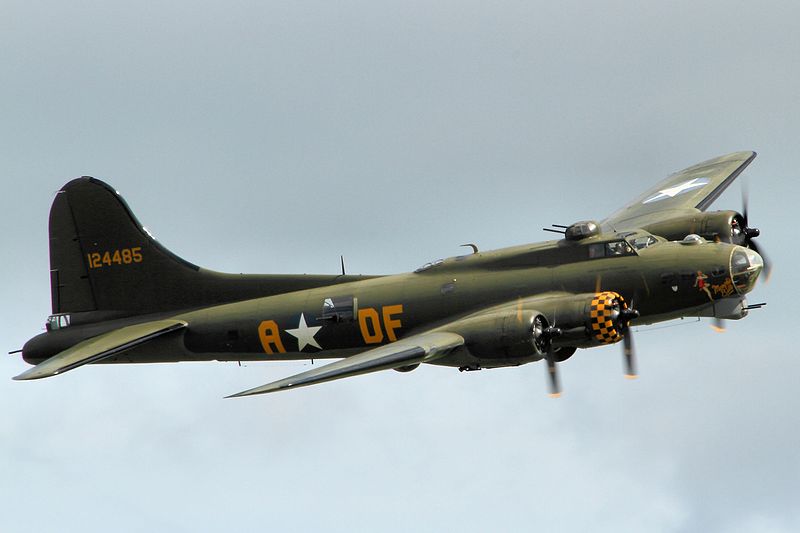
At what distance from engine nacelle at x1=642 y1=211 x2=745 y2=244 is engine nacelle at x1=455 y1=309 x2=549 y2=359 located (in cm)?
859

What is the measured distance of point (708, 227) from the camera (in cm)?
4188

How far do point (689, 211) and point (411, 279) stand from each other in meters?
10.1

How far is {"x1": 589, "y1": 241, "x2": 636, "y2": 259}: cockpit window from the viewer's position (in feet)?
121

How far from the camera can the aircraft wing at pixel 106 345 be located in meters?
38.8

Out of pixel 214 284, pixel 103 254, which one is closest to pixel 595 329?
pixel 214 284

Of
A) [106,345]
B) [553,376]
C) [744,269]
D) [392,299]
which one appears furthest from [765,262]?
[106,345]

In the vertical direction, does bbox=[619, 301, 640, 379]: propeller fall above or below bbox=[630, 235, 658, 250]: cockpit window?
below

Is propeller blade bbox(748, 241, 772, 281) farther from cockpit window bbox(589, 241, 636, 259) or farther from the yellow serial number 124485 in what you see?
the yellow serial number 124485

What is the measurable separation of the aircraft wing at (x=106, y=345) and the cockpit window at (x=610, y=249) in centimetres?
1159

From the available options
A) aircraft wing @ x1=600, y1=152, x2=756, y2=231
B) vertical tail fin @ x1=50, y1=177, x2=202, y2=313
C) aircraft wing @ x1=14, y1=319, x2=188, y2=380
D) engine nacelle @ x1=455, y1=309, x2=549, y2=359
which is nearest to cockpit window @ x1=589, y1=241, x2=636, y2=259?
engine nacelle @ x1=455, y1=309, x2=549, y2=359

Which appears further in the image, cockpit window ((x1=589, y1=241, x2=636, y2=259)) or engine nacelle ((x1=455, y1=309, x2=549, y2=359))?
cockpit window ((x1=589, y1=241, x2=636, y2=259))

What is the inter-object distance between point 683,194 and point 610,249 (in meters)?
10.5

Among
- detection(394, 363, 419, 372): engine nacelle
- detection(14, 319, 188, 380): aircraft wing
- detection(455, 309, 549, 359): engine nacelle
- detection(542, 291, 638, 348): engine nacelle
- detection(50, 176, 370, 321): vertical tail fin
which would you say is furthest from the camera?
detection(50, 176, 370, 321): vertical tail fin

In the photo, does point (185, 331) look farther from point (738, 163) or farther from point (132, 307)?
point (738, 163)
